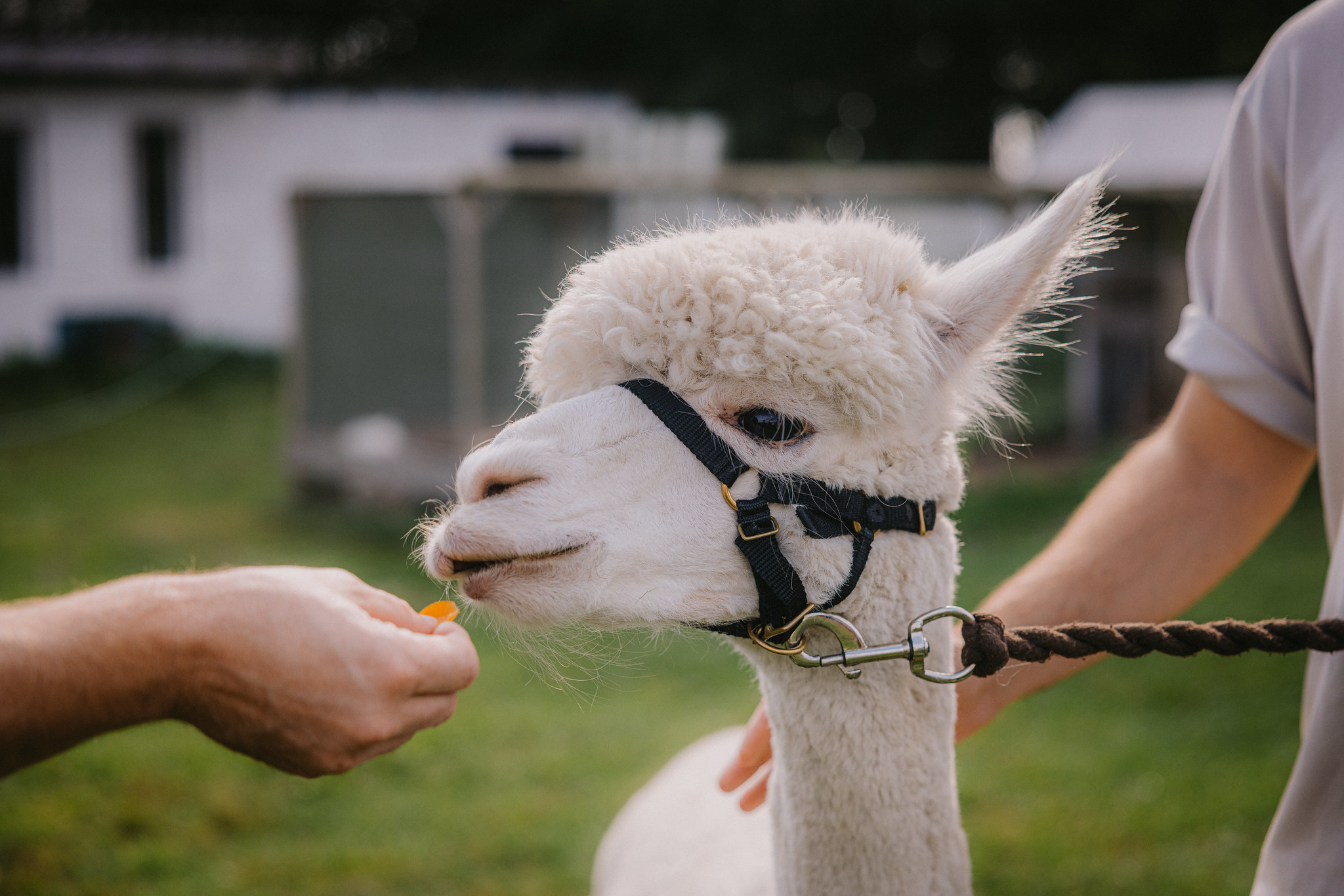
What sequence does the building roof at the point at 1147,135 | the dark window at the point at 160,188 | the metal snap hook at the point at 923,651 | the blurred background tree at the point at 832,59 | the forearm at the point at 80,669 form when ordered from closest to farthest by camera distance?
the forearm at the point at 80,669, the metal snap hook at the point at 923,651, the building roof at the point at 1147,135, the dark window at the point at 160,188, the blurred background tree at the point at 832,59

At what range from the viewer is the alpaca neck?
59.0 inches

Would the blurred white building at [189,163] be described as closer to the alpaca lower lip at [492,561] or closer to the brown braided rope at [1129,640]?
the alpaca lower lip at [492,561]

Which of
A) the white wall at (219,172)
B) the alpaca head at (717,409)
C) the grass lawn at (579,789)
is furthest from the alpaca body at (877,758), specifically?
the white wall at (219,172)

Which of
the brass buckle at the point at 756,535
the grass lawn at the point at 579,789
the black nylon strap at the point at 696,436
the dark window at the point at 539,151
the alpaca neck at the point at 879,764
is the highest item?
the dark window at the point at 539,151

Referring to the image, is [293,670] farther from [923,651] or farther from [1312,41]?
[1312,41]

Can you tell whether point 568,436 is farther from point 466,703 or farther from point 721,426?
point 466,703

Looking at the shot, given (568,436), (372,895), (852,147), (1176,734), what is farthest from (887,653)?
(852,147)

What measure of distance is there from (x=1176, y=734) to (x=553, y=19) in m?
19.4

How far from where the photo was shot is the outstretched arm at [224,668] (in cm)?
107

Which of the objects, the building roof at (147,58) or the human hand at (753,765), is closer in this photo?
the human hand at (753,765)

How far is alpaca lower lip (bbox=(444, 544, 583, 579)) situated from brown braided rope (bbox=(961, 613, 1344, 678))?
603 mm

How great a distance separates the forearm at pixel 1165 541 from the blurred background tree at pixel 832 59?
1657 centimetres

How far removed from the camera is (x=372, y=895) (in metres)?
3.31

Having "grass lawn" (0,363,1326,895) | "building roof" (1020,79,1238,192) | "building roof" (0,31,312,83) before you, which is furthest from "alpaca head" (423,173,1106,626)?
"building roof" (0,31,312,83)
